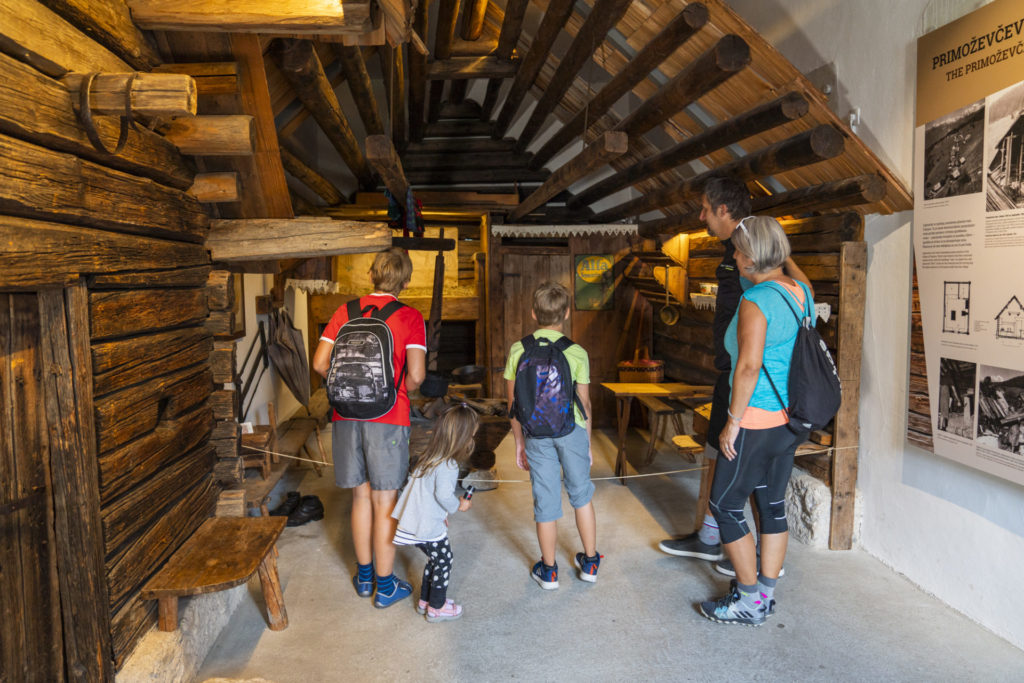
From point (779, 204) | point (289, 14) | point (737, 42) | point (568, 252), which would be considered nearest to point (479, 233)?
point (568, 252)

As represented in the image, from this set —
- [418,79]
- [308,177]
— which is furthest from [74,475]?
[418,79]

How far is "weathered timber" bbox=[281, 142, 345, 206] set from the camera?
515 centimetres

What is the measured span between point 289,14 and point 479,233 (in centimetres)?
655

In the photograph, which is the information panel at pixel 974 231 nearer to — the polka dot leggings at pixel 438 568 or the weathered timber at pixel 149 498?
the polka dot leggings at pixel 438 568

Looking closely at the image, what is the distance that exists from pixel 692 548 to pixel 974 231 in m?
2.40

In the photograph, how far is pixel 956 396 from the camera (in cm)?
326

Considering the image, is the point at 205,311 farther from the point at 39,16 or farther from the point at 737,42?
the point at 737,42

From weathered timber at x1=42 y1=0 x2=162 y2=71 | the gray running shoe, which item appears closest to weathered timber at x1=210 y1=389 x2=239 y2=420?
weathered timber at x1=42 y1=0 x2=162 y2=71

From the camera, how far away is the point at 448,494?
128 inches

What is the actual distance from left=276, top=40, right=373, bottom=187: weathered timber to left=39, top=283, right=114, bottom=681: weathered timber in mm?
1829

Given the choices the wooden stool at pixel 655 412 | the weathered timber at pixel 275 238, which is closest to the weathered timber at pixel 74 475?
the weathered timber at pixel 275 238

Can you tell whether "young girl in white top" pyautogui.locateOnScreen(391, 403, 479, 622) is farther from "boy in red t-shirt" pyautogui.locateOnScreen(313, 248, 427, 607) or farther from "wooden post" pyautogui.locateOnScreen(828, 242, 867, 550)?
"wooden post" pyautogui.locateOnScreen(828, 242, 867, 550)

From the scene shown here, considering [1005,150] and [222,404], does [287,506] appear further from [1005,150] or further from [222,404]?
[1005,150]

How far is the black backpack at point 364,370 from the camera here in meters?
3.29
